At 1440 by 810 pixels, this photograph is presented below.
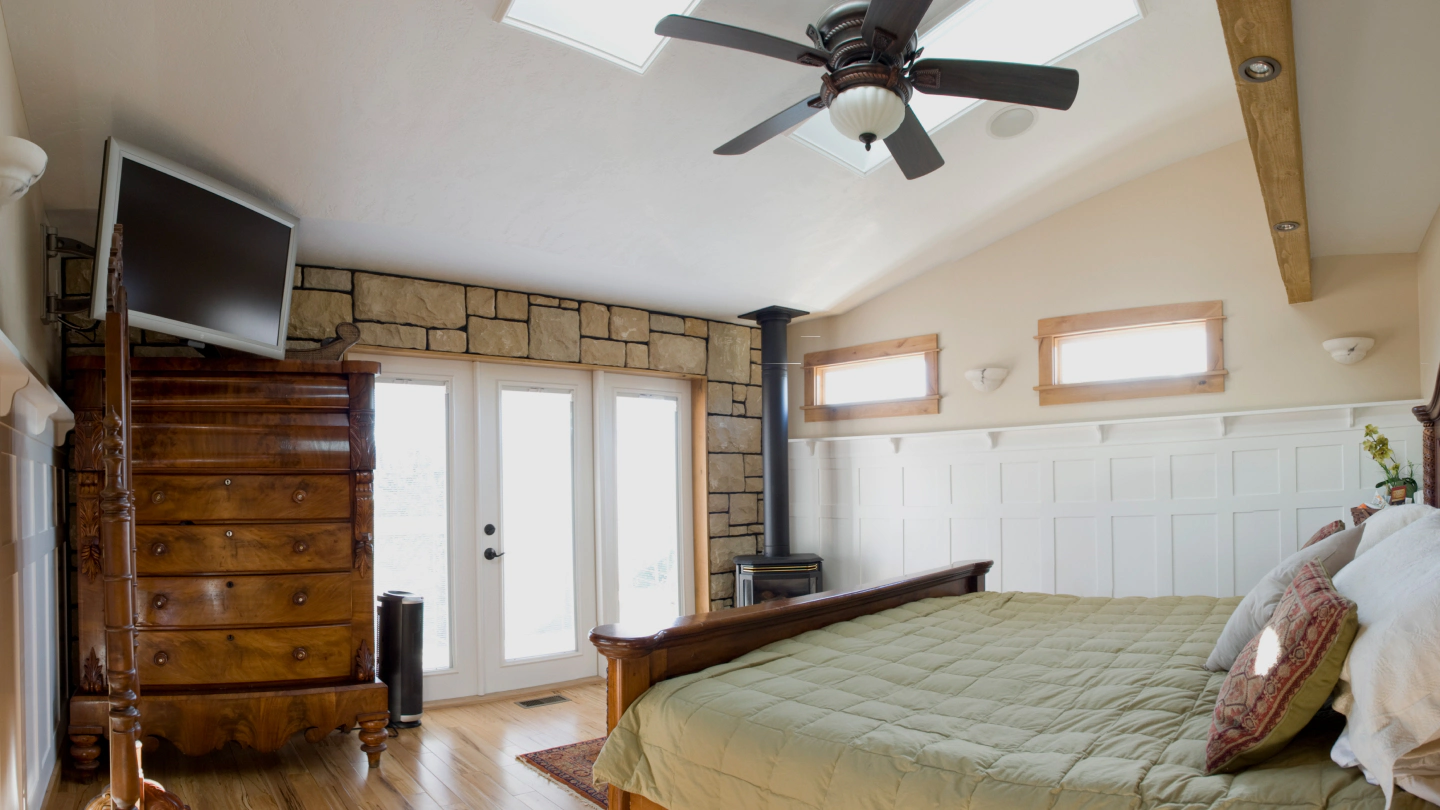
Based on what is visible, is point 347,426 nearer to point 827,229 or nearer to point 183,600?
point 183,600

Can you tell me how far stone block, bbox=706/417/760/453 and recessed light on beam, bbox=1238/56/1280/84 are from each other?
4.14 m

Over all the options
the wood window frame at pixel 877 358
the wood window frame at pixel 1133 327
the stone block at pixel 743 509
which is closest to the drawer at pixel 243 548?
the stone block at pixel 743 509

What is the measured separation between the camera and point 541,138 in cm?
352

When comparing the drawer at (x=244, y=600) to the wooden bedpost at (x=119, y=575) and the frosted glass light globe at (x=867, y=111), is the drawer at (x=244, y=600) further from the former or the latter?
the frosted glass light globe at (x=867, y=111)

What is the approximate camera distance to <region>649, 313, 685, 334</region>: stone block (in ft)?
18.3

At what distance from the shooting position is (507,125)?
3402 mm

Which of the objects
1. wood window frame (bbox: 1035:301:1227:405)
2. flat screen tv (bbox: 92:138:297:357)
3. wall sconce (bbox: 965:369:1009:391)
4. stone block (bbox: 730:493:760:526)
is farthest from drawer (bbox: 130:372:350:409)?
wood window frame (bbox: 1035:301:1227:405)

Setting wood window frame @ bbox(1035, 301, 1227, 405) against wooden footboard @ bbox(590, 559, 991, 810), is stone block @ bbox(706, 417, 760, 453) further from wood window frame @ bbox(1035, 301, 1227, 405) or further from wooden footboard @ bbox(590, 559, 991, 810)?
wooden footboard @ bbox(590, 559, 991, 810)

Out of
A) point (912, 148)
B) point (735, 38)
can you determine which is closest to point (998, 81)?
point (912, 148)

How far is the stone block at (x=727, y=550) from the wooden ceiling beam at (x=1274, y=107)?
144 inches

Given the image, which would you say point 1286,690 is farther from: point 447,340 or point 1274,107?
point 447,340

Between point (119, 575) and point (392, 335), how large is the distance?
2704mm

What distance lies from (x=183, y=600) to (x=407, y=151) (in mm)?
1982

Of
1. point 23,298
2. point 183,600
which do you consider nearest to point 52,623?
point 183,600
